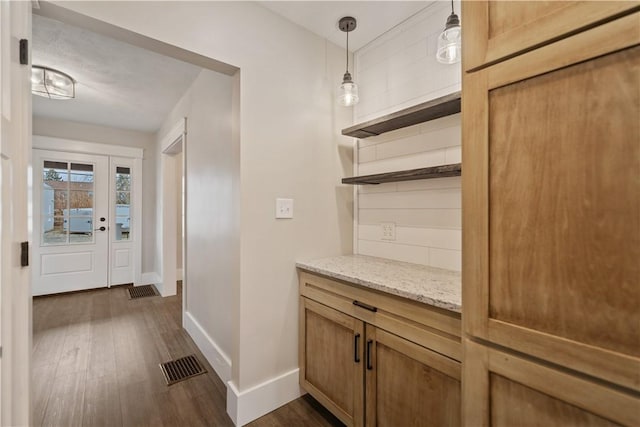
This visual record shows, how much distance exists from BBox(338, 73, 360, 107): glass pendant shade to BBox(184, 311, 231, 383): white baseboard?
1983 mm

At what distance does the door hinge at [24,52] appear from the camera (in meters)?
0.98

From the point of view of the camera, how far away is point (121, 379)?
6.60ft

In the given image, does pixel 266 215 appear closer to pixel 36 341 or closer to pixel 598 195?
pixel 598 195

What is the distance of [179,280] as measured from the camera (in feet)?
16.1

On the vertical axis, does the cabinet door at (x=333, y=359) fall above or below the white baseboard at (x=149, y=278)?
above

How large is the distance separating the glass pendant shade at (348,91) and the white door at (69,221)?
13.9ft

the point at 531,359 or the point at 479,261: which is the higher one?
the point at 479,261

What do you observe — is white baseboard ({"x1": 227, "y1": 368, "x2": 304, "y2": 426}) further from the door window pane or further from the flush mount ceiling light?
the door window pane

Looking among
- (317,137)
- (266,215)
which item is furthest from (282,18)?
(266,215)

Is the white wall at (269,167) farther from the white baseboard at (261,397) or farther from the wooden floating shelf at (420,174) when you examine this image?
the wooden floating shelf at (420,174)

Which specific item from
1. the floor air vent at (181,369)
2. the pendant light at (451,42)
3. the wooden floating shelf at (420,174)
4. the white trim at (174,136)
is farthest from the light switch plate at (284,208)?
the white trim at (174,136)

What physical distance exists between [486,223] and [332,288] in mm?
953

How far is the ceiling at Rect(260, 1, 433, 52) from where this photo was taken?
1.67m

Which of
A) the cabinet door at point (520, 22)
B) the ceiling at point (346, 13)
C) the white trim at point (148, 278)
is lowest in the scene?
the white trim at point (148, 278)
